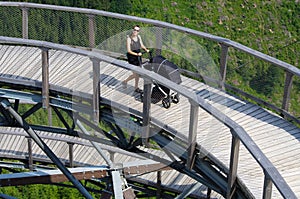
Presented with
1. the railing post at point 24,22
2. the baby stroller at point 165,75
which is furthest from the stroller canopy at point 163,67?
the railing post at point 24,22

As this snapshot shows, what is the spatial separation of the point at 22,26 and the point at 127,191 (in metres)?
4.19

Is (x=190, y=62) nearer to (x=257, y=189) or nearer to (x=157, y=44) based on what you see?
(x=157, y=44)

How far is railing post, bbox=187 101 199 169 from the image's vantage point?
1020 centimetres

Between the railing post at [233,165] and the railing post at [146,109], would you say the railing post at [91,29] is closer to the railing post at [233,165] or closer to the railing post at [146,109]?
the railing post at [146,109]

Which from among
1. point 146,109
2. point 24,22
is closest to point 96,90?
point 146,109

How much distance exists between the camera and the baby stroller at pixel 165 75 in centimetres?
1180

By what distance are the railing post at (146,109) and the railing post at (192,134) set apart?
933mm

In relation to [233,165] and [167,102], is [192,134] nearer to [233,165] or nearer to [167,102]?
[233,165]

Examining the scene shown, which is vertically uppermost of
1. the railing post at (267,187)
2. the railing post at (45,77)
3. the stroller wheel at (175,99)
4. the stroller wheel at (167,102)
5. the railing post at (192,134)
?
the railing post at (45,77)

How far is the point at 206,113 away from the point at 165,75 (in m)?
1.03

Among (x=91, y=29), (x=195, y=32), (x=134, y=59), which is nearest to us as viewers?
(x=134, y=59)

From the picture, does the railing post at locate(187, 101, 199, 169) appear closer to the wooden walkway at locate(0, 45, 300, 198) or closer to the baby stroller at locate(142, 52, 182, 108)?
the wooden walkway at locate(0, 45, 300, 198)

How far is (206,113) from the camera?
11.8 m

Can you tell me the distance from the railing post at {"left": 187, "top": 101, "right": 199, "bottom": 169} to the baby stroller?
4.60 ft
